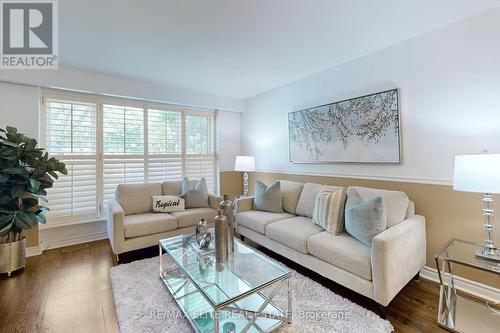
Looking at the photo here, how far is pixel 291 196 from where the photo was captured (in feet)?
10.2

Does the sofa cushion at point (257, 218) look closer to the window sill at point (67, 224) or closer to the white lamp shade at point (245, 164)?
the white lamp shade at point (245, 164)

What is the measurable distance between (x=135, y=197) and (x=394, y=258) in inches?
120

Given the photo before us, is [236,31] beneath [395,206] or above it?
above

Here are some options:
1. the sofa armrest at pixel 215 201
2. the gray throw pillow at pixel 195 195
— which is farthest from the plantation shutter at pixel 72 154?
the sofa armrest at pixel 215 201

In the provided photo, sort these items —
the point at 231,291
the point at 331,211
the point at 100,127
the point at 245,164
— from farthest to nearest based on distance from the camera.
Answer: the point at 245,164 → the point at 100,127 → the point at 331,211 → the point at 231,291

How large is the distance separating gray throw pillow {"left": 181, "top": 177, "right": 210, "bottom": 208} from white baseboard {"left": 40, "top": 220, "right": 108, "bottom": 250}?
4.27 feet

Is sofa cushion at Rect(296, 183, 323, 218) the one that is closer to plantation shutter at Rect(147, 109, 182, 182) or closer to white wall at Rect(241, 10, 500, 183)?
white wall at Rect(241, 10, 500, 183)

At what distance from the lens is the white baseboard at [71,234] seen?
309cm

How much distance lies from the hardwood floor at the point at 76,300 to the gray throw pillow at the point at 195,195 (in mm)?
1069

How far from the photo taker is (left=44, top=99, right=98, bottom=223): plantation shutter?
3109mm

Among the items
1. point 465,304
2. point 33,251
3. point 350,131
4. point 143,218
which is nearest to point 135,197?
point 143,218

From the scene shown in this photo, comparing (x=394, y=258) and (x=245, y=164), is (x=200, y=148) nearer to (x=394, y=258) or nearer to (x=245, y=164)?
(x=245, y=164)

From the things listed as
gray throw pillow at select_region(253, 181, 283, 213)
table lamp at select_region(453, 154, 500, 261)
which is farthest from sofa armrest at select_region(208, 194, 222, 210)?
table lamp at select_region(453, 154, 500, 261)

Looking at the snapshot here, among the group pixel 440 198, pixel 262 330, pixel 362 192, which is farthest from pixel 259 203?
pixel 440 198
